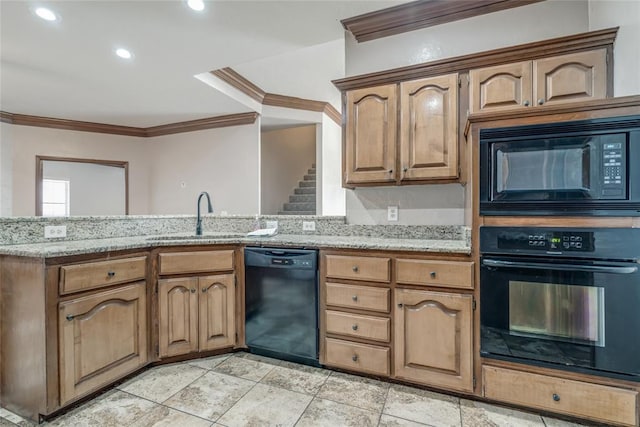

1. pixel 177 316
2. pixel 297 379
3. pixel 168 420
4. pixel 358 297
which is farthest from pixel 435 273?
pixel 177 316

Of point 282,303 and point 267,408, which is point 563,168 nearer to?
point 282,303

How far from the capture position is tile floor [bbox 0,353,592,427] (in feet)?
5.35

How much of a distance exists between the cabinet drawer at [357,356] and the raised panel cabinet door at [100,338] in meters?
1.25

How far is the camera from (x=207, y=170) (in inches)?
208

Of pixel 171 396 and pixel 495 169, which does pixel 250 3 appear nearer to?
pixel 495 169

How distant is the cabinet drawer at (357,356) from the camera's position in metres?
1.95

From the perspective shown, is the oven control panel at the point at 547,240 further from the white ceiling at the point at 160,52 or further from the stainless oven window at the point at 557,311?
the white ceiling at the point at 160,52

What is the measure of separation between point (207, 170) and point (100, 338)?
380 centimetres

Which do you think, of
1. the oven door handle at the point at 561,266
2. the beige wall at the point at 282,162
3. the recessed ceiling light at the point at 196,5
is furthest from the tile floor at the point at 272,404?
the beige wall at the point at 282,162

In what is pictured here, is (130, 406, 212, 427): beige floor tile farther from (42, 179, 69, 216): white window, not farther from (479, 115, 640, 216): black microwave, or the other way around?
(42, 179, 69, 216): white window

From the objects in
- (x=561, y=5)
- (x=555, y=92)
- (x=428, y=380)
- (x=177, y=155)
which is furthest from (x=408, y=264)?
(x=177, y=155)

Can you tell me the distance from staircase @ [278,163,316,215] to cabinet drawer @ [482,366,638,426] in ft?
15.5

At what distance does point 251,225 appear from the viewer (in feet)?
9.58

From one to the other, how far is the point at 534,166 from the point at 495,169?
0.18 m
